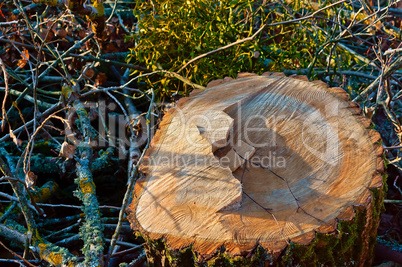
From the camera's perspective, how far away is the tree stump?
4.39ft

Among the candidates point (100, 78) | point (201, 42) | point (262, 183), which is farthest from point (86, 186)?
point (201, 42)

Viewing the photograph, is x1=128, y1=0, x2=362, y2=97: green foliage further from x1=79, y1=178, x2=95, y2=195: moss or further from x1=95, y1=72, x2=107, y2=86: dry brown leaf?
x1=79, y1=178, x2=95, y2=195: moss

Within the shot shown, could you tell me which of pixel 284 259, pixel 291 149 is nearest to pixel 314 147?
pixel 291 149

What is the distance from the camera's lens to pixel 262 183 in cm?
151

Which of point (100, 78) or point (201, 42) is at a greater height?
point (201, 42)

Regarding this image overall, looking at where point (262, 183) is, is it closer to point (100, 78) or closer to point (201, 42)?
point (201, 42)

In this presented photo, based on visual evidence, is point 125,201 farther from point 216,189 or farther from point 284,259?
point 284,259

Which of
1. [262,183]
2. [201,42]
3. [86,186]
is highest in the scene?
[201,42]

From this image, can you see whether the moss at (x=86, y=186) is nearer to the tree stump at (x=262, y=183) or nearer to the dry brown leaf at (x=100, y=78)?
the tree stump at (x=262, y=183)

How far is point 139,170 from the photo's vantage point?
5.23 ft

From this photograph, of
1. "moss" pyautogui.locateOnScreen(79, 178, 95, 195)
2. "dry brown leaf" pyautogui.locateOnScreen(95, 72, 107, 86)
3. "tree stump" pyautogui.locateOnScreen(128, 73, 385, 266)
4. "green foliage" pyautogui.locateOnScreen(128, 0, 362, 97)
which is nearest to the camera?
"tree stump" pyautogui.locateOnScreen(128, 73, 385, 266)

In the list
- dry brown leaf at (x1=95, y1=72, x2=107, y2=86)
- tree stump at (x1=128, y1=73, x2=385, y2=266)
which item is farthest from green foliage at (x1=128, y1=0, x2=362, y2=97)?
tree stump at (x1=128, y1=73, x2=385, y2=266)

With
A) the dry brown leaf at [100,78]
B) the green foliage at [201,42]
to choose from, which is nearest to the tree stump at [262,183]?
the green foliage at [201,42]

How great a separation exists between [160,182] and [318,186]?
551mm
